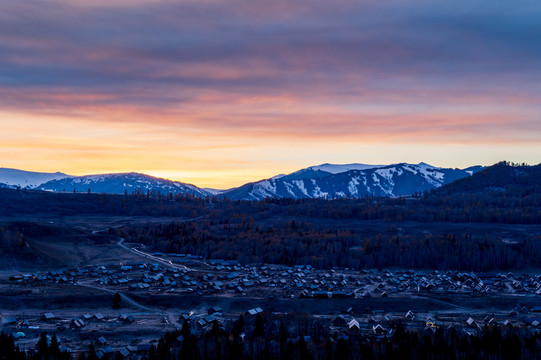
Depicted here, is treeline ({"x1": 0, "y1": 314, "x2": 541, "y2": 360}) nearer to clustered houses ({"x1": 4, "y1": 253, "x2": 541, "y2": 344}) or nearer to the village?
the village

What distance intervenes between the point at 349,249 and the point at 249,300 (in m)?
49.2

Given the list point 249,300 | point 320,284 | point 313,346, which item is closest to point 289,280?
point 320,284

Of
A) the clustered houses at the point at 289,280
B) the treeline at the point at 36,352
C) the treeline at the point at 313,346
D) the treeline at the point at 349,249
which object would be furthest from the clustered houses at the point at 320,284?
the treeline at the point at 36,352

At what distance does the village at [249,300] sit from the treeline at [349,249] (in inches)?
257

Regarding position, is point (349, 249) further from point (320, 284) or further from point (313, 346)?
point (313, 346)

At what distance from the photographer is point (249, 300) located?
70.9 meters

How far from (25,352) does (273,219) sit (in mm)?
138444

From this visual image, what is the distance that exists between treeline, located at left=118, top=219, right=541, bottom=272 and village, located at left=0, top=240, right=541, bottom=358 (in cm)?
654

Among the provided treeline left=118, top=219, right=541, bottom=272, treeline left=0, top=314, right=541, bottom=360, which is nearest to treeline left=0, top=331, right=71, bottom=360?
treeline left=0, top=314, right=541, bottom=360

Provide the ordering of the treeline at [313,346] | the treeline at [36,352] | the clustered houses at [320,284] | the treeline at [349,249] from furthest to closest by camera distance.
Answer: the treeline at [349,249], the clustered houses at [320,284], the treeline at [313,346], the treeline at [36,352]

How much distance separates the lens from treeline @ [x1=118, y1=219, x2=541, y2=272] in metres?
106

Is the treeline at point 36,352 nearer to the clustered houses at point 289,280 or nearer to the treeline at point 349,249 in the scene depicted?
the clustered houses at point 289,280

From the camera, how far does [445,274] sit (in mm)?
96375

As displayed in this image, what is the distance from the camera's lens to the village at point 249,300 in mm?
57562
